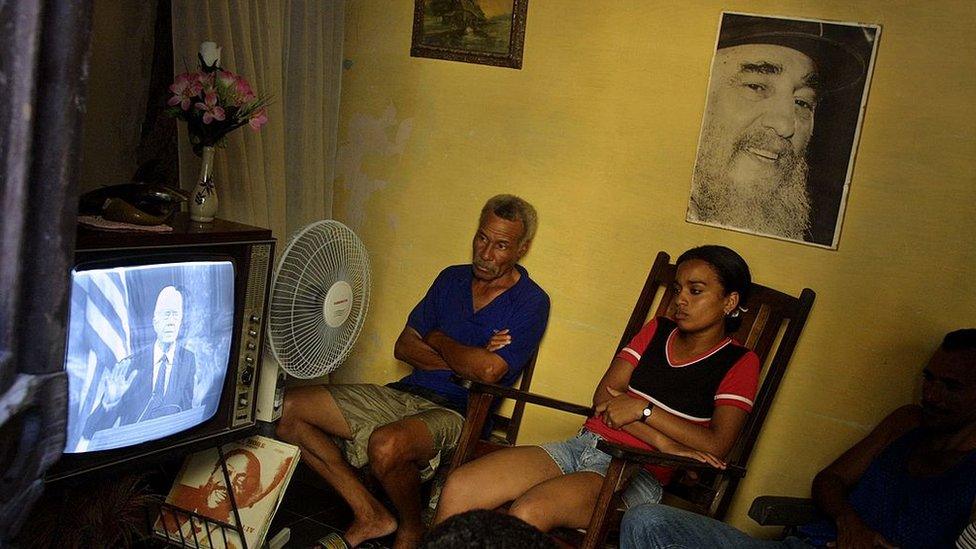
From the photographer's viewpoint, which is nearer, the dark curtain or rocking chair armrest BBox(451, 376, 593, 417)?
the dark curtain

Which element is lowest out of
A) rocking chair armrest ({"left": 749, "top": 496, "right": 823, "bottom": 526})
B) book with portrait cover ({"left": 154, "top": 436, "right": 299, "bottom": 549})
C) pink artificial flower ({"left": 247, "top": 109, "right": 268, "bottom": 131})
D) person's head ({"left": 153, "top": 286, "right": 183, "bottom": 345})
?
book with portrait cover ({"left": 154, "top": 436, "right": 299, "bottom": 549})

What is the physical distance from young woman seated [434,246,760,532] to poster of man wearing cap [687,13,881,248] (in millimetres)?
309

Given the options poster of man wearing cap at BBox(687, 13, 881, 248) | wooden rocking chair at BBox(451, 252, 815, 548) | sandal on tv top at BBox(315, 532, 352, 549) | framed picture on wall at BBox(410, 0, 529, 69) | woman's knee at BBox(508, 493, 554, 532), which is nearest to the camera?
woman's knee at BBox(508, 493, 554, 532)

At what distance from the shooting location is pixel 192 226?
2.31 m

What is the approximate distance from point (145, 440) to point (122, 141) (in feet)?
3.57

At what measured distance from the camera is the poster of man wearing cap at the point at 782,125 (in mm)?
2695

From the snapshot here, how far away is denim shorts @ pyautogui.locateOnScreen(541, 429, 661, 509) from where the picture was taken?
8.33 feet

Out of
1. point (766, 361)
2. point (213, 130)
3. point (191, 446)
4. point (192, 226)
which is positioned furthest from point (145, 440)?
point (766, 361)

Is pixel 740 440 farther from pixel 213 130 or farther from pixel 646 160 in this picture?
pixel 213 130

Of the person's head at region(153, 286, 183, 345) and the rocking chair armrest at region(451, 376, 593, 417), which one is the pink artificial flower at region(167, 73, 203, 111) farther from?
the rocking chair armrest at region(451, 376, 593, 417)

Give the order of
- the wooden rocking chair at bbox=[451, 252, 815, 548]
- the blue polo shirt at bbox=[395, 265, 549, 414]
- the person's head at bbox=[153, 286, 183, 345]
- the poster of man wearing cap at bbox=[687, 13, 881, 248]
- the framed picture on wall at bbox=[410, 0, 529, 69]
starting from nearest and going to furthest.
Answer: the person's head at bbox=[153, 286, 183, 345] < the wooden rocking chair at bbox=[451, 252, 815, 548] < the poster of man wearing cap at bbox=[687, 13, 881, 248] < the blue polo shirt at bbox=[395, 265, 549, 414] < the framed picture on wall at bbox=[410, 0, 529, 69]

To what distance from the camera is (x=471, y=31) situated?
333 cm

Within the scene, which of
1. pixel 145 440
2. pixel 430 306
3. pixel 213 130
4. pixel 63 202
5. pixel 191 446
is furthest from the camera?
pixel 430 306

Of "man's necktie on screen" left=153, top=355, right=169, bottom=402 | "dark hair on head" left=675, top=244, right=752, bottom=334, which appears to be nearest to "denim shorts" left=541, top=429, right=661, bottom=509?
"dark hair on head" left=675, top=244, right=752, bottom=334
